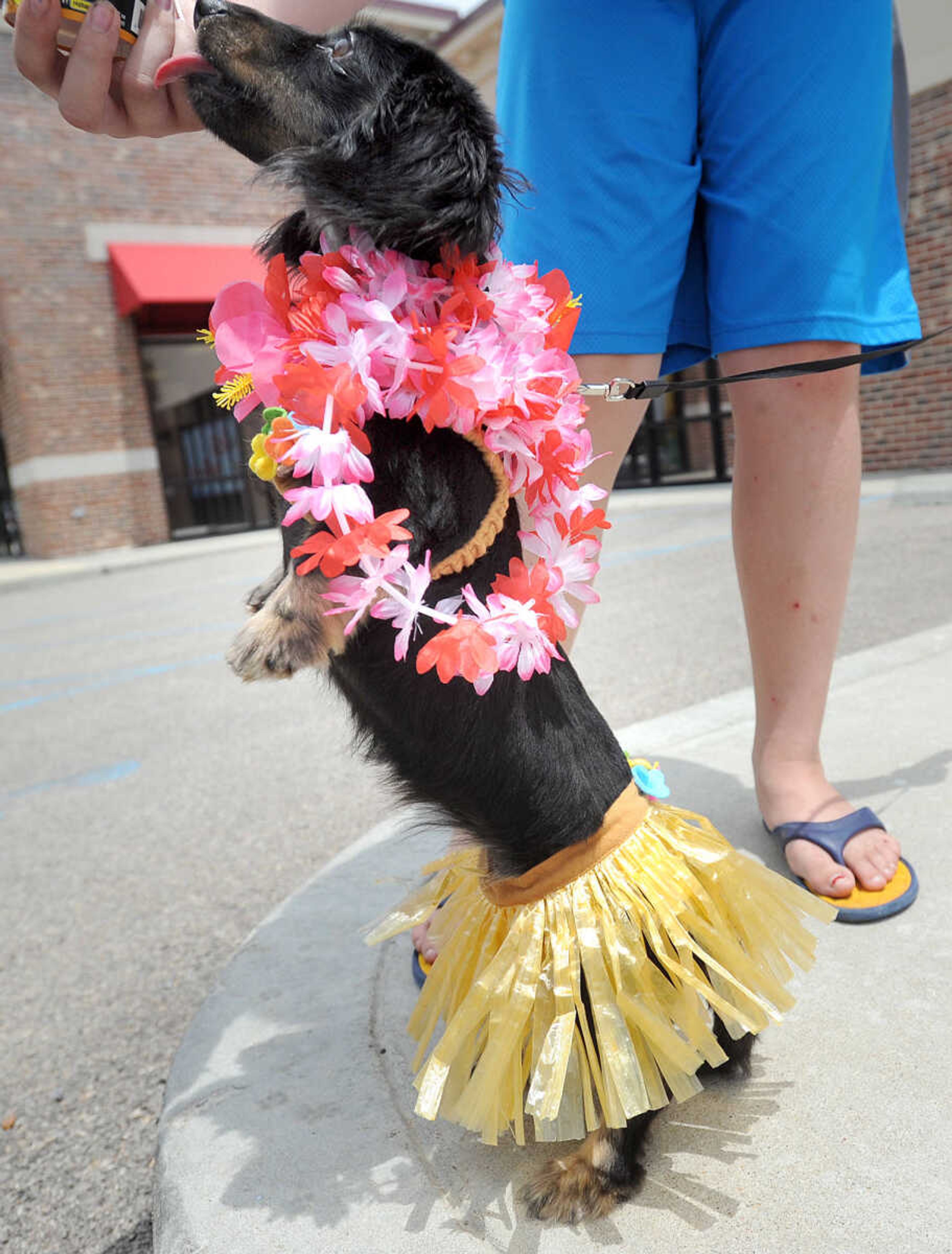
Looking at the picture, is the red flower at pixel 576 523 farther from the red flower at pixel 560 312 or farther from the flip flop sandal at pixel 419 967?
the flip flop sandal at pixel 419 967

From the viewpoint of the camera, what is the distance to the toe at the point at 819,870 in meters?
1.73

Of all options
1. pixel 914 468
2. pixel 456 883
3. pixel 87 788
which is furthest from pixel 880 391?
pixel 456 883

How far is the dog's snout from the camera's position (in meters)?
1.15

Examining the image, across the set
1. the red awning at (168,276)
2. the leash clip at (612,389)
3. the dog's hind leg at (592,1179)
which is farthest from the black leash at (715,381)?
the red awning at (168,276)

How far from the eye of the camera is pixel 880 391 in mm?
10211

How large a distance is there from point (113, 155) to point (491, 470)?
15105 millimetres

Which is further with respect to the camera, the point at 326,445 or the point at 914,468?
the point at 914,468

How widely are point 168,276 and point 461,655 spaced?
46.1 ft

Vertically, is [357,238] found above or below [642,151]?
→ below

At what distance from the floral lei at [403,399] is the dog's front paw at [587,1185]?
0.62 metres

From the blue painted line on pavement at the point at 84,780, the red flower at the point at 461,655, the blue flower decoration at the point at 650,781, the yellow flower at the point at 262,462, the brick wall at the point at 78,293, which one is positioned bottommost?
the blue painted line on pavement at the point at 84,780

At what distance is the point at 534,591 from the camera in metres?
1.19

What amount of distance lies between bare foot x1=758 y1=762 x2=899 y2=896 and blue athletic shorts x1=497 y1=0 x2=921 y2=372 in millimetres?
866

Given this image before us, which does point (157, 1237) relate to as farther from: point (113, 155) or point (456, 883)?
point (113, 155)
